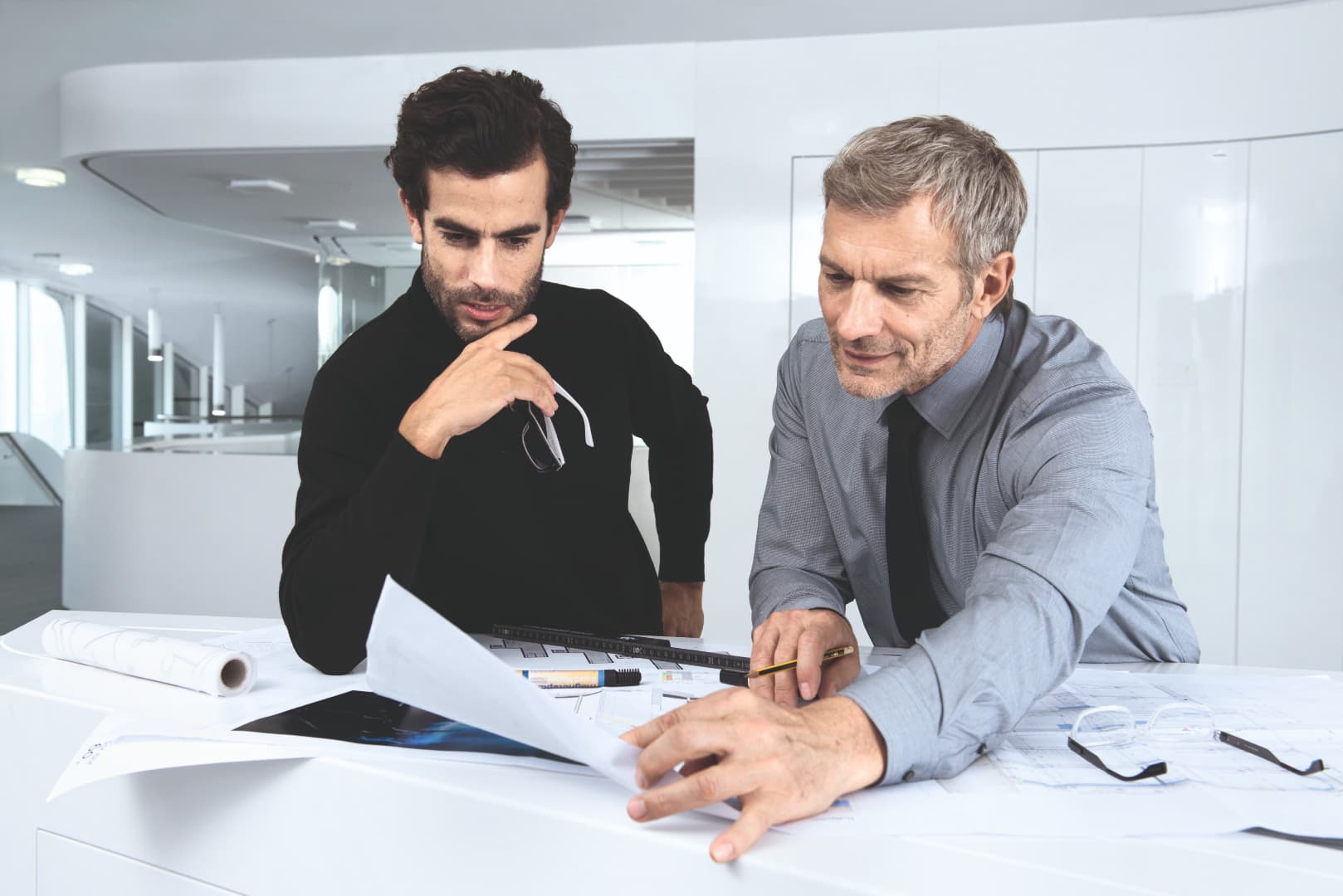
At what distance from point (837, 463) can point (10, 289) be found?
48.6ft

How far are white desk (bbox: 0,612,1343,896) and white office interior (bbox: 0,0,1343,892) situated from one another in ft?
11.0

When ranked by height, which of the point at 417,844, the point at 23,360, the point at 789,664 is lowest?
the point at 417,844

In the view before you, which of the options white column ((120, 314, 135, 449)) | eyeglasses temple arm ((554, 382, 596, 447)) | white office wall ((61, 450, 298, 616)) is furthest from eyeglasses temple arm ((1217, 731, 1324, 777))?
white column ((120, 314, 135, 449))

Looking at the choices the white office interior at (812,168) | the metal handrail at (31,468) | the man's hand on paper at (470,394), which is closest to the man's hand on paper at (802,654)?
the man's hand on paper at (470,394)

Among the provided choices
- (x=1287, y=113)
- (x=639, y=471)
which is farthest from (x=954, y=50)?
(x=639, y=471)

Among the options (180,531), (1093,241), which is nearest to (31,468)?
(180,531)

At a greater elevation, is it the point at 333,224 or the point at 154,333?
the point at 333,224

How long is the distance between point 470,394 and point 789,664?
1.87 feet

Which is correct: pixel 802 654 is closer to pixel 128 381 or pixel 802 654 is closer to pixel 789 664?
pixel 789 664

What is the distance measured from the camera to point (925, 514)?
1.53 metres

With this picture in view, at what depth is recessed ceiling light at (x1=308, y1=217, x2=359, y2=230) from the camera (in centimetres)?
794

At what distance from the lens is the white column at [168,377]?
15.0 metres

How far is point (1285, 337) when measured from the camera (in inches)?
169

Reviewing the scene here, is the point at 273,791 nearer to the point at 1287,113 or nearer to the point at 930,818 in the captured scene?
the point at 930,818
